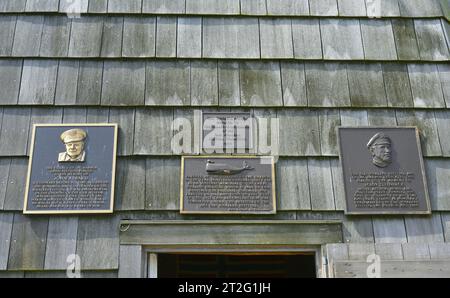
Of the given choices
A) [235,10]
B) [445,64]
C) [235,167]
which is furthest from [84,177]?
[445,64]

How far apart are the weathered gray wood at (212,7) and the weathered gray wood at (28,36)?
1143 mm

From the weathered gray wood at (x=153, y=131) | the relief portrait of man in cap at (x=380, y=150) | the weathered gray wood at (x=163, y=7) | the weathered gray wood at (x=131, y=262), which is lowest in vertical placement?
the weathered gray wood at (x=131, y=262)

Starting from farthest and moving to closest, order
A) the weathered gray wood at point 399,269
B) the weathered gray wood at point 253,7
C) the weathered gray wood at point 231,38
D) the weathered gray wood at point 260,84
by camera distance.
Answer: the weathered gray wood at point 253,7 < the weathered gray wood at point 231,38 < the weathered gray wood at point 260,84 < the weathered gray wood at point 399,269

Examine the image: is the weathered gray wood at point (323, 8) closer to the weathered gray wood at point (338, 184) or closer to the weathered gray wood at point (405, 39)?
the weathered gray wood at point (405, 39)

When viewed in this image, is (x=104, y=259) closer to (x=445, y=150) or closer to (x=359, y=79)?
(x=359, y=79)

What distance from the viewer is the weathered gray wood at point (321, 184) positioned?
3.12 meters

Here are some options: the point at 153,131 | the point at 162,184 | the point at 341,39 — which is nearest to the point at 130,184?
the point at 162,184

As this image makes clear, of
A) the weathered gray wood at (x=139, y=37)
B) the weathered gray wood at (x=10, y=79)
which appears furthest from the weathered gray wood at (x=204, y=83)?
the weathered gray wood at (x=10, y=79)

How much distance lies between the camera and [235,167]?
3162 mm

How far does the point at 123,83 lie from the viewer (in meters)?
3.34
